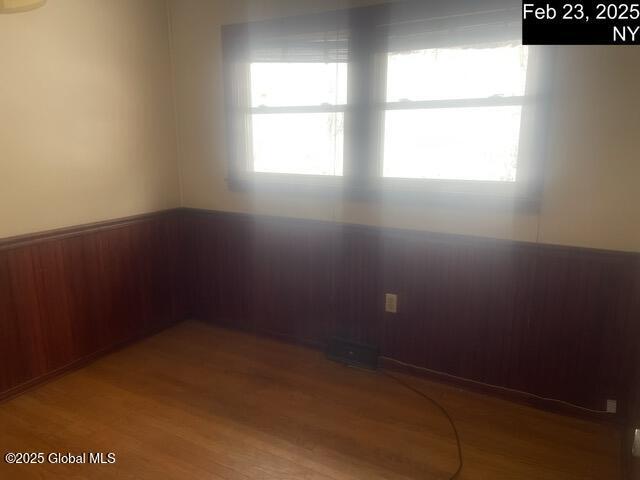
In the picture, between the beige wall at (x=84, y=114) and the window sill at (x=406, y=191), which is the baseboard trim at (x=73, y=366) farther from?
the window sill at (x=406, y=191)

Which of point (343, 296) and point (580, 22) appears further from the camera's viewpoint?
point (343, 296)

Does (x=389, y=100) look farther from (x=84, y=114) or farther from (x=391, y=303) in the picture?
(x=84, y=114)

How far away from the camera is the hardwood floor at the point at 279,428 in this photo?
1887 millimetres

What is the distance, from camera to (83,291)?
2695 millimetres

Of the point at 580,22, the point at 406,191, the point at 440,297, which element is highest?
the point at 580,22

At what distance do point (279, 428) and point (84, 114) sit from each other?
6.97 ft

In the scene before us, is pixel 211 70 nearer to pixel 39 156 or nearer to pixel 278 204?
pixel 278 204

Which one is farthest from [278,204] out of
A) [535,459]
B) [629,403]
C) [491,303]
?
[629,403]

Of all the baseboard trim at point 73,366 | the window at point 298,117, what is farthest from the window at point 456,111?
the baseboard trim at point 73,366

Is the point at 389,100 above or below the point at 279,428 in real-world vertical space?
above

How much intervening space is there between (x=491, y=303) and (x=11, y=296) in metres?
2.58

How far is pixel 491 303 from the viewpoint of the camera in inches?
92.5

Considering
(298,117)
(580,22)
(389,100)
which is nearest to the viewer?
(580,22)

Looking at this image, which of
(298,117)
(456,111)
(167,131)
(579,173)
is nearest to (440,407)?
(579,173)
